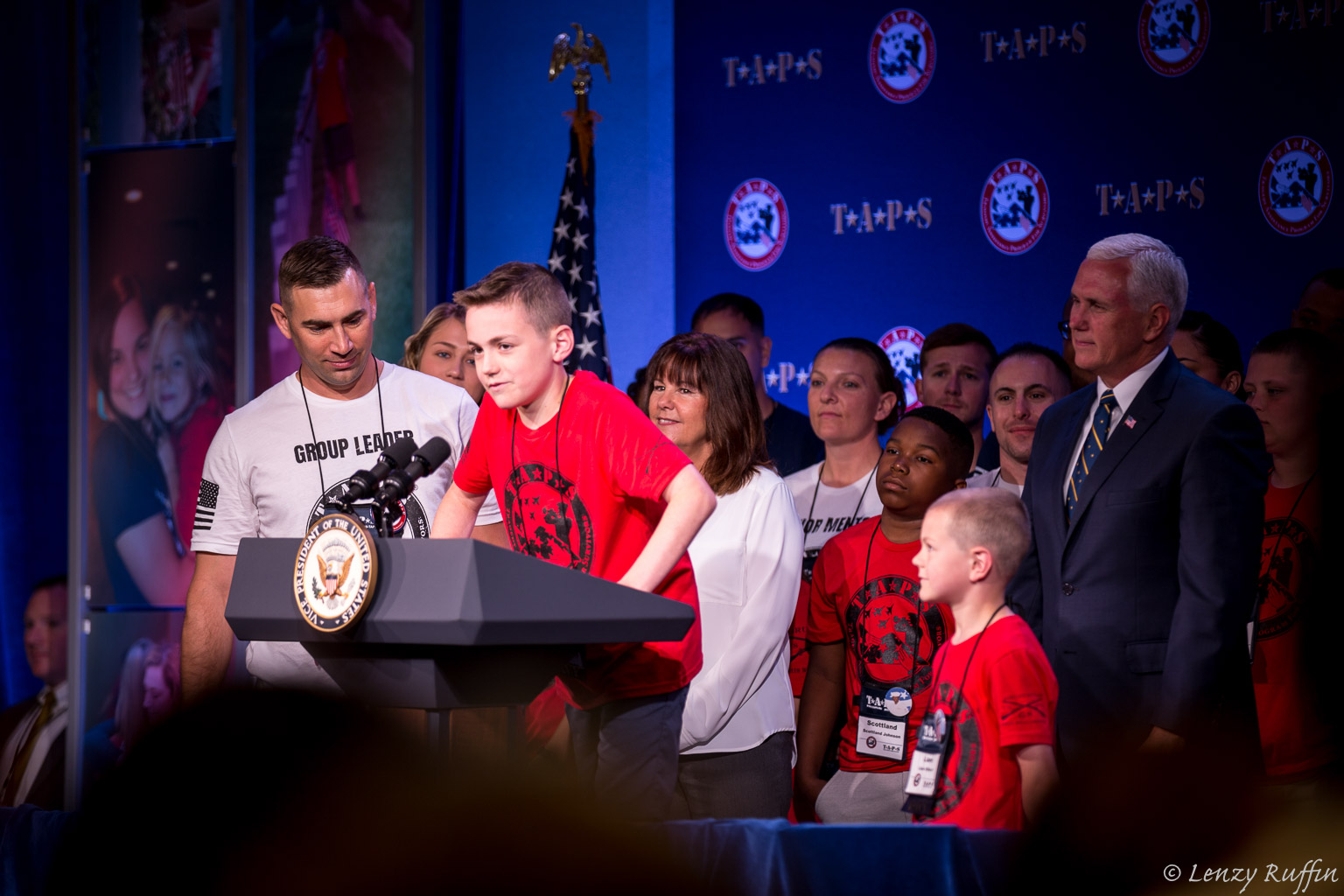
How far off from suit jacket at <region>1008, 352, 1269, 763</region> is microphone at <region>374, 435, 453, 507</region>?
1.58m

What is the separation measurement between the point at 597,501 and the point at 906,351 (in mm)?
3517

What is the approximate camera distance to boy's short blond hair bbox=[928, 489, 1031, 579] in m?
2.56

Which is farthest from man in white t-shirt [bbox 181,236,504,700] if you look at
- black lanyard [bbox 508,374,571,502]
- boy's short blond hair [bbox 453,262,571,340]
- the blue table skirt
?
the blue table skirt

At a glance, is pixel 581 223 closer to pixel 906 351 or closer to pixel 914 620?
pixel 906 351

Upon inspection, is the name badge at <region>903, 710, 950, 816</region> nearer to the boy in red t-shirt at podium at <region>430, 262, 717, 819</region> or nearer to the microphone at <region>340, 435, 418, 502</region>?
the boy in red t-shirt at podium at <region>430, 262, 717, 819</region>

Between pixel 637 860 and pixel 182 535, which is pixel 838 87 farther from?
pixel 637 860

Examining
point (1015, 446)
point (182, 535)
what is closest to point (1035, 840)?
point (1015, 446)

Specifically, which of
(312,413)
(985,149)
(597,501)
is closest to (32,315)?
(312,413)

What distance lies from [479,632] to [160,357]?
437 centimetres

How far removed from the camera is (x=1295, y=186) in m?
4.73

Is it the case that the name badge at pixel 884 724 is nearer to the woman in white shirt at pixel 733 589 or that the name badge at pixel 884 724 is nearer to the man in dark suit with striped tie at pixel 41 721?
the woman in white shirt at pixel 733 589

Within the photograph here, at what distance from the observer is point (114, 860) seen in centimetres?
68

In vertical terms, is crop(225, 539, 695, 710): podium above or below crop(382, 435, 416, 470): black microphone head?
below

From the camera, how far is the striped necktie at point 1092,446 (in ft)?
9.19
